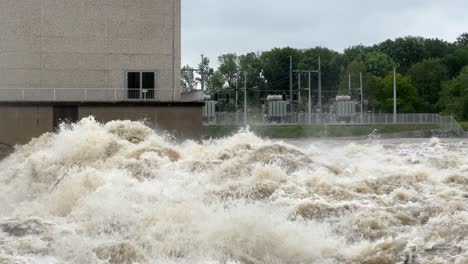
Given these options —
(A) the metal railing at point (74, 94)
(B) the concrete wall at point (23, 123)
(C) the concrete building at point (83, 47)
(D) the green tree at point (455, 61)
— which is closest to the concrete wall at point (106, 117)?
(B) the concrete wall at point (23, 123)

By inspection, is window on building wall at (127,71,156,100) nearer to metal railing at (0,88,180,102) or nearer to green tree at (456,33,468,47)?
metal railing at (0,88,180,102)

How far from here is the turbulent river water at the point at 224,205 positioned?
11.6m

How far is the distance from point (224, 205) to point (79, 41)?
17484mm

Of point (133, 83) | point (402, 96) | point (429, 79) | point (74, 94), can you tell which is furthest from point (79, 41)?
point (429, 79)

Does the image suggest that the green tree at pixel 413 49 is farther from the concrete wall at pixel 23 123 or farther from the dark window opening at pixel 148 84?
the concrete wall at pixel 23 123

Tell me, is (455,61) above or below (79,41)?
above

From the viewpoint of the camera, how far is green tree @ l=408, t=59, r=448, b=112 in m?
103

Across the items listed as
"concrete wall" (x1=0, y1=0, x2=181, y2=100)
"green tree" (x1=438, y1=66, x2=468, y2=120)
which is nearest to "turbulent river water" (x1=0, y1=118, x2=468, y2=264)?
"concrete wall" (x1=0, y1=0, x2=181, y2=100)

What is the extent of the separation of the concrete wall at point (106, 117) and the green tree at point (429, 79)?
7840cm

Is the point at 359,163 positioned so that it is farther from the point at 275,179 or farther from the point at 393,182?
the point at 275,179

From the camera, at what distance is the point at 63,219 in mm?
13727

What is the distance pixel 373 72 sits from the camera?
113 m

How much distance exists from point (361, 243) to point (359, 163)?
9.05 metres

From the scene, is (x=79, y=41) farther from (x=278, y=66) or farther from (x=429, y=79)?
(x=278, y=66)
